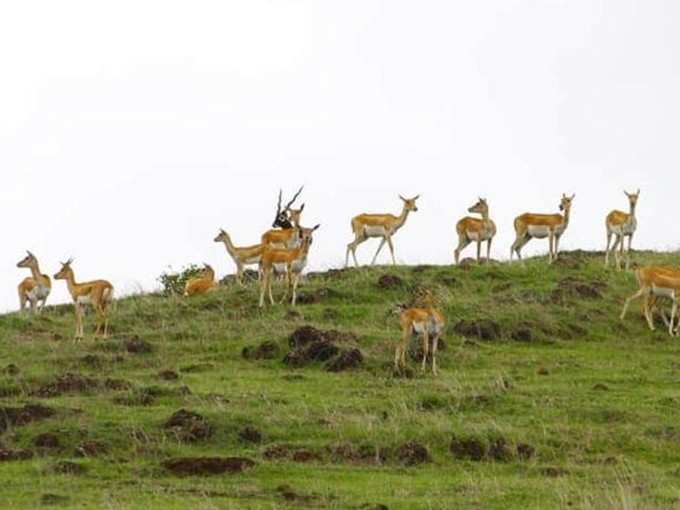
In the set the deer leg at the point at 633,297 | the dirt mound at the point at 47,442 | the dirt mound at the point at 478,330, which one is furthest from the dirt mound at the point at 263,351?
the deer leg at the point at 633,297

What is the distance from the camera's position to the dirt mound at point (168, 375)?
26.5 meters

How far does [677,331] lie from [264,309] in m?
8.22

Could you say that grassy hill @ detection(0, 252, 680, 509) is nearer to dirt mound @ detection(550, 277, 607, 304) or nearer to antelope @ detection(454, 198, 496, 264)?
dirt mound @ detection(550, 277, 607, 304)

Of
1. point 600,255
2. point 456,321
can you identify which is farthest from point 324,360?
point 600,255

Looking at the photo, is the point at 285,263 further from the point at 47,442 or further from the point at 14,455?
the point at 14,455

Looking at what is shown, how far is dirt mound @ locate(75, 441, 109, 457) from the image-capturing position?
21.8 m

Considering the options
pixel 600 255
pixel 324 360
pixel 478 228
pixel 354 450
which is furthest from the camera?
pixel 600 255

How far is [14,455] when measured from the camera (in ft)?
71.7

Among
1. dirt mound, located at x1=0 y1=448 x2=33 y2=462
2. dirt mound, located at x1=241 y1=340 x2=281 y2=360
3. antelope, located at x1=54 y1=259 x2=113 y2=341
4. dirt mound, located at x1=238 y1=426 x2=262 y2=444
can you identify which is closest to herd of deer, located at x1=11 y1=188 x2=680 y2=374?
antelope, located at x1=54 y1=259 x2=113 y2=341

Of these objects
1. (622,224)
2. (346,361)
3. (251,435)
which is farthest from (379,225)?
(251,435)

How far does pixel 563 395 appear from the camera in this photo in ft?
82.6

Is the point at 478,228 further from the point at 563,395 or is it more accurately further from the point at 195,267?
the point at 563,395

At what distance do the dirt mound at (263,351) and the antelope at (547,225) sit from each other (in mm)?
10309

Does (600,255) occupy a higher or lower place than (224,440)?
higher
